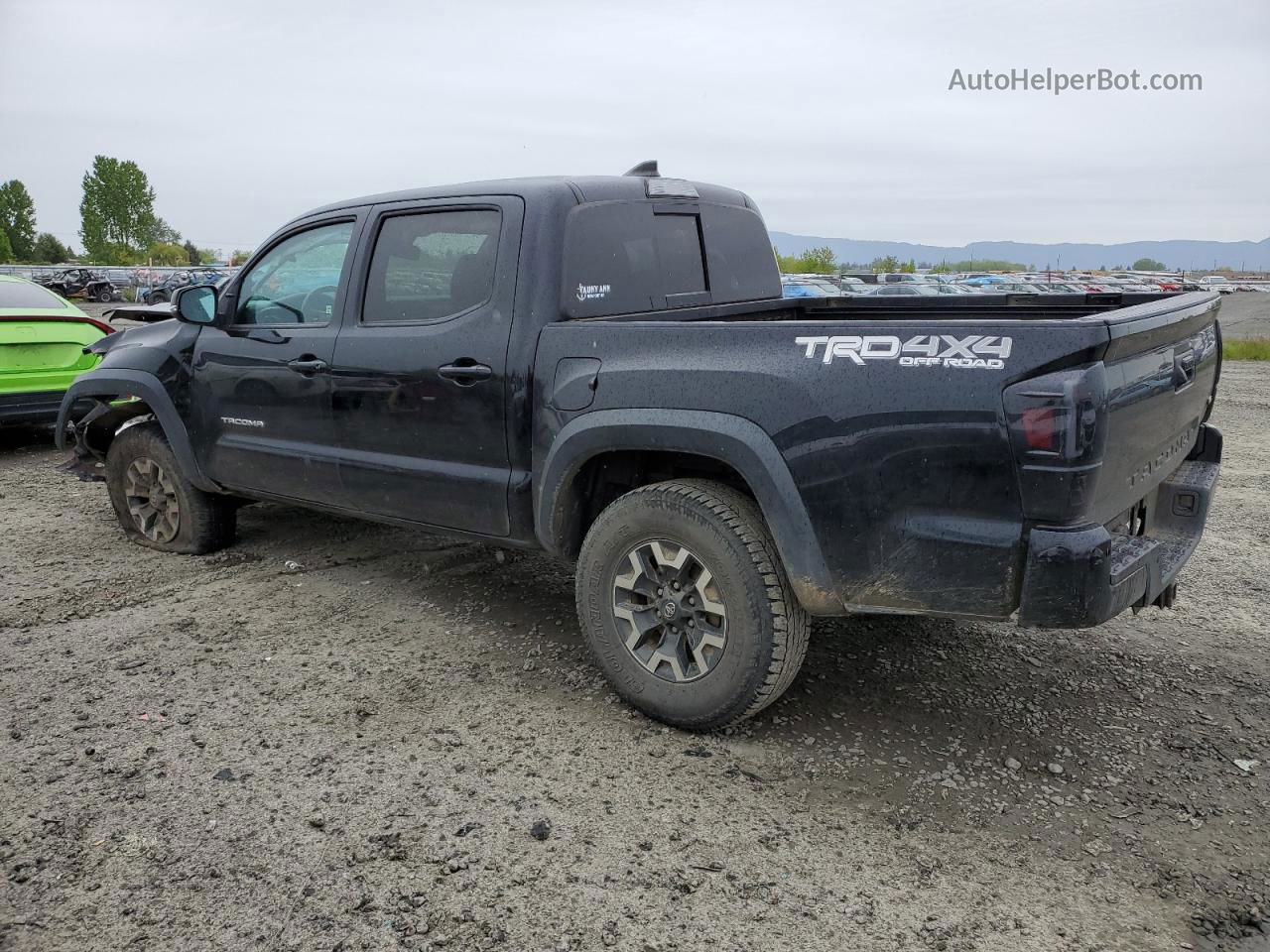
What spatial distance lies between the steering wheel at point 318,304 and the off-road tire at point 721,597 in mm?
1838

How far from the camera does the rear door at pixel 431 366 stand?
3932 mm

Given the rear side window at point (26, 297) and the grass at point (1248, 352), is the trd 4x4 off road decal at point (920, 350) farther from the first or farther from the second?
the grass at point (1248, 352)

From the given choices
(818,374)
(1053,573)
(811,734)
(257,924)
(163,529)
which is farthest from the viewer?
(163,529)

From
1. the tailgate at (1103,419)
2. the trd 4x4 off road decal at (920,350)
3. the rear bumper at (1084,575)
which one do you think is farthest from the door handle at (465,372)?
the rear bumper at (1084,575)

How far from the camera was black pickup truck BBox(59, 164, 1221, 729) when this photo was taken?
9.20 feet

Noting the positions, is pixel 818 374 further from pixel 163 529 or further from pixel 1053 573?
pixel 163 529

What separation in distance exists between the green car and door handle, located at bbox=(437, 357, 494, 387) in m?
5.49

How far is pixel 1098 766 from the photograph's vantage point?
3.31 metres

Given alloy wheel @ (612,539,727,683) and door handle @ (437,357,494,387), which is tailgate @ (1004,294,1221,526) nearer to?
alloy wheel @ (612,539,727,683)

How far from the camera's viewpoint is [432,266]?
4.20m

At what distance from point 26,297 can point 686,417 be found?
779 centimetres

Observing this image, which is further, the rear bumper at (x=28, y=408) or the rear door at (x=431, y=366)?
the rear bumper at (x=28, y=408)

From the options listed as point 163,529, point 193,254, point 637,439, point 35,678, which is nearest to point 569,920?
point 637,439

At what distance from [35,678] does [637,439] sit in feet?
8.50
